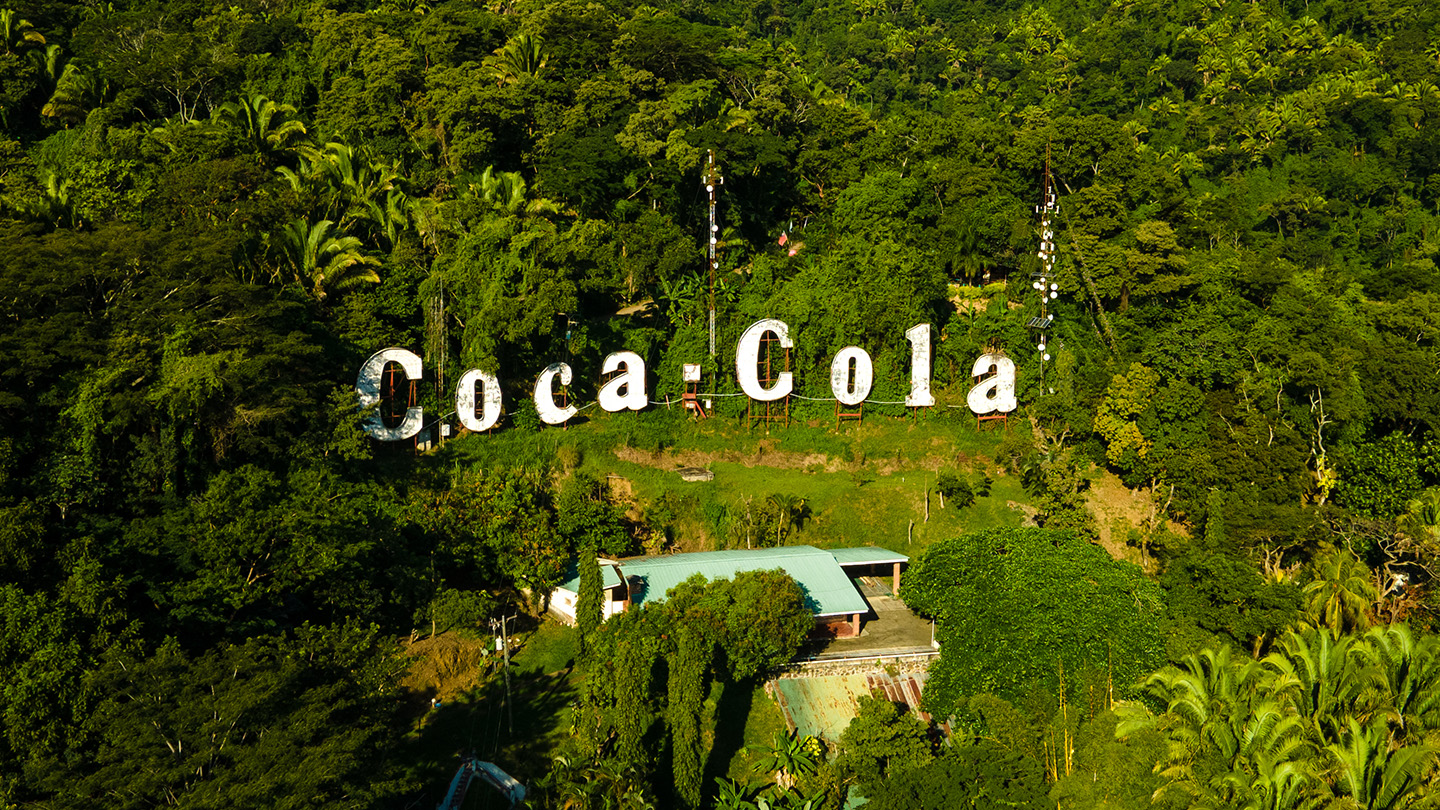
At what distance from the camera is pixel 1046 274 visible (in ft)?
148

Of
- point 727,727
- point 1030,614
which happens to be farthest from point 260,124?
point 1030,614

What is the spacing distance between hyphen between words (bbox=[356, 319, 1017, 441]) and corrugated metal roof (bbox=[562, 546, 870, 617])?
27.4 ft

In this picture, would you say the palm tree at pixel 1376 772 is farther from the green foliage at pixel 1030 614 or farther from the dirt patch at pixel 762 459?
the dirt patch at pixel 762 459

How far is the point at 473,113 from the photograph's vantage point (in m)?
48.6

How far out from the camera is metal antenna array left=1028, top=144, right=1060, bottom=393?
43562 mm

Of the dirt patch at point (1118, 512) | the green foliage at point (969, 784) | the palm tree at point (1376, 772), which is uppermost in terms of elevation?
the dirt patch at point (1118, 512)

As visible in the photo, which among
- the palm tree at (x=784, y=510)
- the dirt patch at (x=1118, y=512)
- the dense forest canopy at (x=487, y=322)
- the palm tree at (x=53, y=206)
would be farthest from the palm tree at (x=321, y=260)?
the dirt patch at (x=1118, y=512)

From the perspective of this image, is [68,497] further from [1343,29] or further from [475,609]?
[1343,29]

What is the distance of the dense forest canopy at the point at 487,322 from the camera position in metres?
24.2

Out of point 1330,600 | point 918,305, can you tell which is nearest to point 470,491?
point 918,305

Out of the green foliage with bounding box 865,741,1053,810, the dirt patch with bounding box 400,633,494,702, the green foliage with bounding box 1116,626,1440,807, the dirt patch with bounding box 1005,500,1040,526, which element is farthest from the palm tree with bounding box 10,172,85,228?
the green foliage with bounding box 1116,626,1440,807

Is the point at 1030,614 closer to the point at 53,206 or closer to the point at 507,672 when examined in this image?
the point at 507,672

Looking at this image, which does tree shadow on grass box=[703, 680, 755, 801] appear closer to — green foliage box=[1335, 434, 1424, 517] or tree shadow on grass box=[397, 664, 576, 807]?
tree shadow on grass box=[397, 664, 576, 807]

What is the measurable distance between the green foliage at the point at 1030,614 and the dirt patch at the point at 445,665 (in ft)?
43.3
